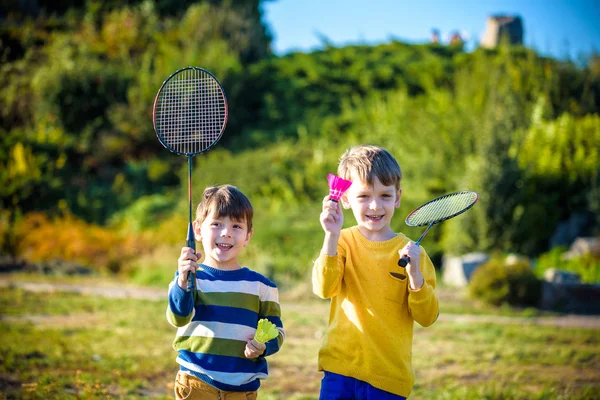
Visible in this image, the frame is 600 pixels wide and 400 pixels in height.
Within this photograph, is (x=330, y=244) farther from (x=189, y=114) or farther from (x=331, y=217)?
(x=189, y=114)

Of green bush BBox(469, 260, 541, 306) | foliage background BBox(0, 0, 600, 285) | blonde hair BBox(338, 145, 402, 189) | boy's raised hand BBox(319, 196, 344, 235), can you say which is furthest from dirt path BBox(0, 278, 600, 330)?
boy's raised hand BBox(319, 196, 344, 235)

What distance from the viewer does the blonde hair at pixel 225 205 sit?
305 centimetres

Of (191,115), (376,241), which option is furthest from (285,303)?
(376,241)

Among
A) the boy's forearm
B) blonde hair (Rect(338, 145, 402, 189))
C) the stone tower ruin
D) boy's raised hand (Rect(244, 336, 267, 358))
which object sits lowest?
boy's raised hand (Rect(244, 336, 267, 358))

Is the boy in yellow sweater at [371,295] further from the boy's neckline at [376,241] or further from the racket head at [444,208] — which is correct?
the racket head at [444,208]

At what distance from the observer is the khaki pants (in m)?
2.93

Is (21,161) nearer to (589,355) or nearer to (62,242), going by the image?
(62,242)

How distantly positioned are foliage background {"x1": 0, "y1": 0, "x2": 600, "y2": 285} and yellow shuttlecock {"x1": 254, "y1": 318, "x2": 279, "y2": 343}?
8.11 meters

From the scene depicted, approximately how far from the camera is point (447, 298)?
10.2 metres

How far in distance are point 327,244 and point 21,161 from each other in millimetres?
12404

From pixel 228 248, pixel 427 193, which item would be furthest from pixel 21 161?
pixel 228 248

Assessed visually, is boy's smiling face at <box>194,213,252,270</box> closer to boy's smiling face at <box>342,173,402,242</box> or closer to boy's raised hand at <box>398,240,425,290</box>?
boy's smiling face at <box>342,173,402,242</box>

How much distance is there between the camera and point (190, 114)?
137 inches

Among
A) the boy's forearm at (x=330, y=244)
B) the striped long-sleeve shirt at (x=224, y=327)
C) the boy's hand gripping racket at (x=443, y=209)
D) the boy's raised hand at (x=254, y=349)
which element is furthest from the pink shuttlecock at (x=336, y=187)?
the boy's raised hand at (x=254, y=349)
